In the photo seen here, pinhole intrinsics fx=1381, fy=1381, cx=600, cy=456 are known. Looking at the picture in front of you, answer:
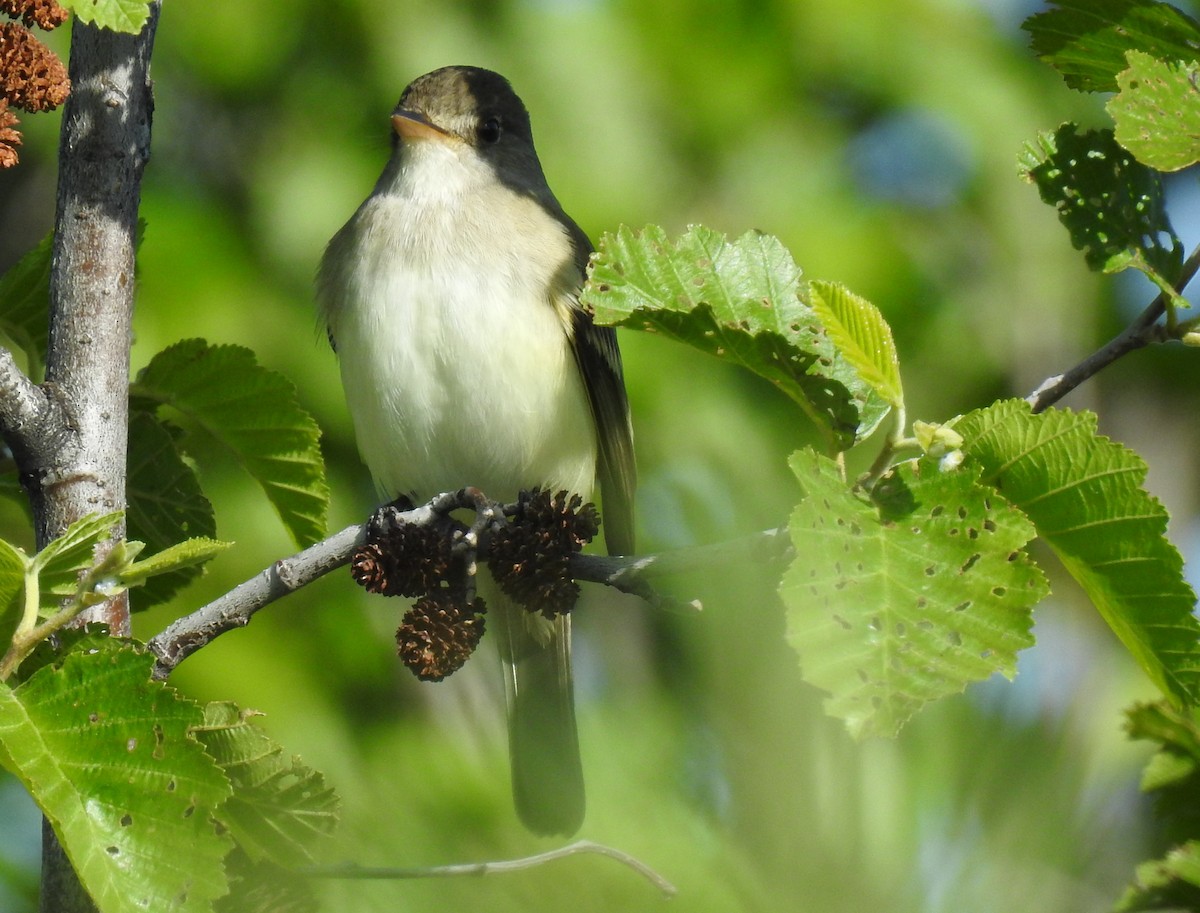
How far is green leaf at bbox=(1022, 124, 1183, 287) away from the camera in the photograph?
2.19 meters

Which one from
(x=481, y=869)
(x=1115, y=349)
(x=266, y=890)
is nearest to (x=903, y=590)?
(x=1115, y=349)

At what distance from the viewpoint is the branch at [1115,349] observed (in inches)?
74.9

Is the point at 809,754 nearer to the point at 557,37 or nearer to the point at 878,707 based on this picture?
the point at 878,707

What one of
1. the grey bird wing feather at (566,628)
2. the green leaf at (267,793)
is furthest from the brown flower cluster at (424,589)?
the grey bird wing feather at (566,628)

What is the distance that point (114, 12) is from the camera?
1807 millimetres

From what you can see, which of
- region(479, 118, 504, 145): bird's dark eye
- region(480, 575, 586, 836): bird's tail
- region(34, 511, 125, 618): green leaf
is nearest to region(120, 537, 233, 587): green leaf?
region(34, 511, 125, 618): green leaf

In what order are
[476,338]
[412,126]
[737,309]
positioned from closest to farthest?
[737,309], [476,338], [412,126]

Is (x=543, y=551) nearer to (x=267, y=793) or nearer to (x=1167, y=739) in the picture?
(x=267, y=793)

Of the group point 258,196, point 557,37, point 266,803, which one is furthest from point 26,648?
point 557,37

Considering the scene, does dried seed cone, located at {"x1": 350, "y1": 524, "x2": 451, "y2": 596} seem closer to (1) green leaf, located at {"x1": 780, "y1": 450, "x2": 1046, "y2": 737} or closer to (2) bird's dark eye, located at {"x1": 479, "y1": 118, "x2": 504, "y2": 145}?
(1) green leaf, located at {"x1": 780, "y1": 450, "x2": 1046, "y2": 737}

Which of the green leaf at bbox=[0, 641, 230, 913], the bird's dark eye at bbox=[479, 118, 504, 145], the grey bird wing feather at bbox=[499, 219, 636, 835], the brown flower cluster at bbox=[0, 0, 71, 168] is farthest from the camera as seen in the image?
the bird's dark eye at bbox=[479, 118, 504, 145]

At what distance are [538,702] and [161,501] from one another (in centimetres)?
186

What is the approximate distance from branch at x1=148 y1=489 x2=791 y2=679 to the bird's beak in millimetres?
1840

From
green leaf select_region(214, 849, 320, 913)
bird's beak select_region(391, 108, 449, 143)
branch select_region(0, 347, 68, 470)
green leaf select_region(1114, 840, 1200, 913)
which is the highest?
bird's beak select_region(391, 108, 449, 143)
